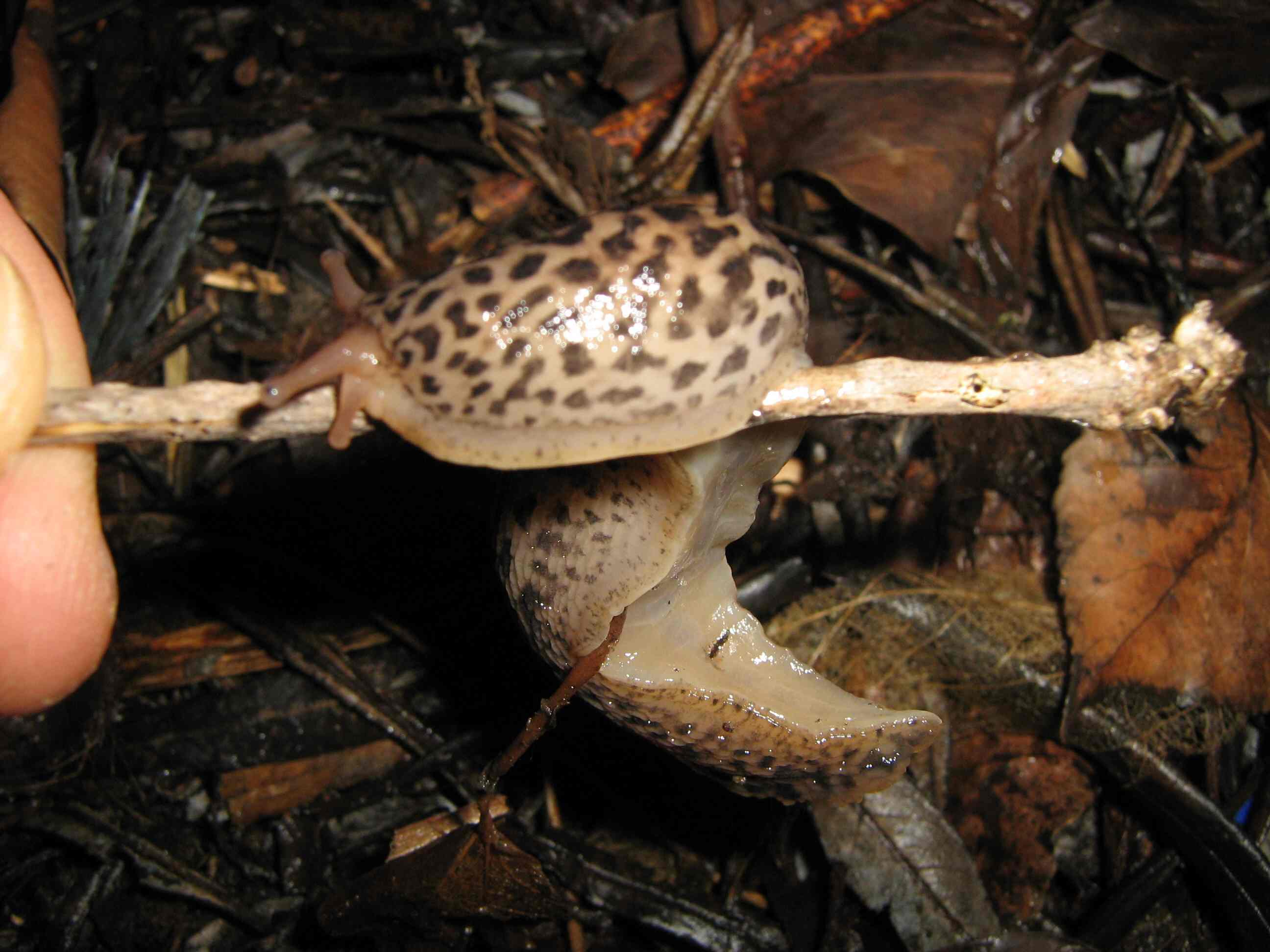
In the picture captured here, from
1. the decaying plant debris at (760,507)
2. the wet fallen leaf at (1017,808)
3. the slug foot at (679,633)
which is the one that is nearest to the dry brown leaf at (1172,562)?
the decaying plant debris at (760,507)

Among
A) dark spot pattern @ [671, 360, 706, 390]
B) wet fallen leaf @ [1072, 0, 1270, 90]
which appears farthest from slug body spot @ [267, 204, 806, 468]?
wet fallen leaf @ [1072, 0, 1270, 90]

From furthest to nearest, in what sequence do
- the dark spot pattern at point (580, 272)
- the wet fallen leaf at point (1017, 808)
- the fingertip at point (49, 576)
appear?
the wet fallen leaf at point (1017, 808), the fingertip at point (49, 576), the dark spot pattern at point (580, 272)

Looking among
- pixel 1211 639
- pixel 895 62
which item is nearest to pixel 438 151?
pixel 895 62

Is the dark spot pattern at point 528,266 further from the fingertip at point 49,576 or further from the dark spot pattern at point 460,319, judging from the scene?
the fingertip at point 49,576

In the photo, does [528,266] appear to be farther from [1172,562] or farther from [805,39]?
[805,39]

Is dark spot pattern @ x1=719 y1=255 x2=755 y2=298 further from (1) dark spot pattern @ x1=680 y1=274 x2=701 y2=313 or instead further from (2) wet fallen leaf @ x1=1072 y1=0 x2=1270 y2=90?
(2) wet fallen leaf @ x1=1072 y1=0 x2=1270 y2=90

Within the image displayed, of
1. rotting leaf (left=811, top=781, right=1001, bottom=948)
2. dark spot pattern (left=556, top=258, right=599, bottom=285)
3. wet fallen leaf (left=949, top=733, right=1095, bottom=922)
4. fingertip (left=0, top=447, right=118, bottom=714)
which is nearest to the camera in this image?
dark spot pattern (left=556, top=258, right=599, bottom=285)

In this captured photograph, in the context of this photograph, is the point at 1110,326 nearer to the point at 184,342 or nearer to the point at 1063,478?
the point at 1063,478
